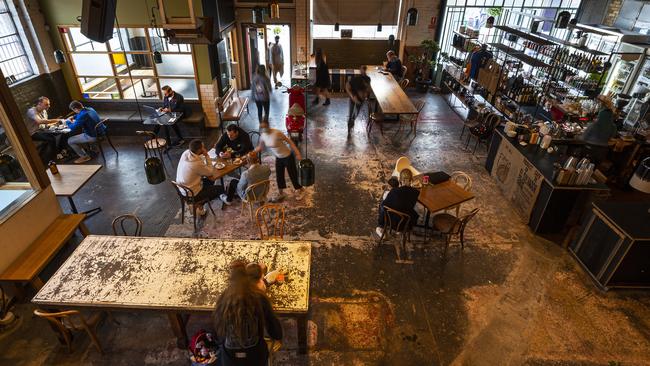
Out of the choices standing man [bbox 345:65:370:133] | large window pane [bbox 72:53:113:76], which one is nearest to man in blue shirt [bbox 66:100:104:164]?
large window pane [bbox 72:53:113:76]

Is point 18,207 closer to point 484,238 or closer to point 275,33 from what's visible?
point 484,238

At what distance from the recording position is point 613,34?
931 cm

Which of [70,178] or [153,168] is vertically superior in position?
[153,168]

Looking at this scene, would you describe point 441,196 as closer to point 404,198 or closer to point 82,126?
point 404,198

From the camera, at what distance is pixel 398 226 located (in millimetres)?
5293

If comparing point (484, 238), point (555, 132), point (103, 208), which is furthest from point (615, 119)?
point (103, 208)

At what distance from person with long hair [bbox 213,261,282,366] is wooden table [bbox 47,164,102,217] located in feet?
13.3

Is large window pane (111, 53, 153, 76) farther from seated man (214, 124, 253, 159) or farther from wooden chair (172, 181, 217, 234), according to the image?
wooden chair (172, 181, 217, 234)

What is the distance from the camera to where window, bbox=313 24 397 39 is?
483 inches

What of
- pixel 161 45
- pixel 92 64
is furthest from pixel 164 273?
pixel 92 64

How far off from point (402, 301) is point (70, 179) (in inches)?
213

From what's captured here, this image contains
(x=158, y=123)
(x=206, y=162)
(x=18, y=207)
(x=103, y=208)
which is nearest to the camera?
(x=18, y=207)

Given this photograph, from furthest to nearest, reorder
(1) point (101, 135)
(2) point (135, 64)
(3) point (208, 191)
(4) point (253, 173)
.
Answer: (2) point (135, 64)
(1) point (101, 135)
(3) point (208, 191)
(4) point (253, 173)

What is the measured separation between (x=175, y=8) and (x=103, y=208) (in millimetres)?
4621
